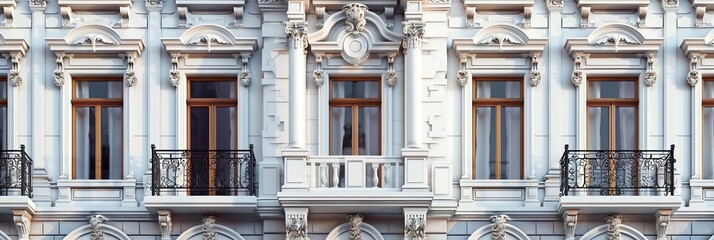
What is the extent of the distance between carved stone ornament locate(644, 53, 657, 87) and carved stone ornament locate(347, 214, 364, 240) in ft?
19.1

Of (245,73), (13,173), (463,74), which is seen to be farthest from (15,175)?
(463,74)

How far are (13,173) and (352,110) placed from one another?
6.25 m

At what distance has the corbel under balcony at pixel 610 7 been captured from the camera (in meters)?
38.4

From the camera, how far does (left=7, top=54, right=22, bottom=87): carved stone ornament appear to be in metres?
38.4

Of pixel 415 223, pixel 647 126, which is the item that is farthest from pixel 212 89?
pixel 647 126

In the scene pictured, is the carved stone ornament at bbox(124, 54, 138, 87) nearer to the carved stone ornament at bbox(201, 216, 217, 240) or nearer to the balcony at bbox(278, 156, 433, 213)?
the carved stone ornament at bbox(201, 216, 217, 240)

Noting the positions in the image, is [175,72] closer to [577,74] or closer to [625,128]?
[577,74]

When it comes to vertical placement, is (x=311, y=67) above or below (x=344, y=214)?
Answer: above

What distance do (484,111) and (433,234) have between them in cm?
259

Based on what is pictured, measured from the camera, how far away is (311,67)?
38344mm

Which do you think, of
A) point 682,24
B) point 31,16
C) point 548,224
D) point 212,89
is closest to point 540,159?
point 548,224

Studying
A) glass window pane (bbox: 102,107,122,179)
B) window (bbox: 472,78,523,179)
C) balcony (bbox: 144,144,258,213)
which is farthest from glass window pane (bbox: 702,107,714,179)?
glass window pane (bbox: 102,107,122,179)

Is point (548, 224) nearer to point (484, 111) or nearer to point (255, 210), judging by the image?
point (484, 111)

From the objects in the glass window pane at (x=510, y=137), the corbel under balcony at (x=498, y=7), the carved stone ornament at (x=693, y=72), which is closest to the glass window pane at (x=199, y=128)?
the corbel under balcony at (x=498, y=7)
